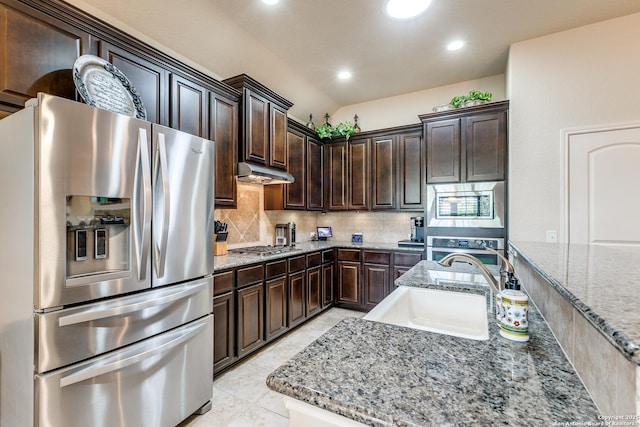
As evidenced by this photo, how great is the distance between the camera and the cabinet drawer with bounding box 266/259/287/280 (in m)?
2.83

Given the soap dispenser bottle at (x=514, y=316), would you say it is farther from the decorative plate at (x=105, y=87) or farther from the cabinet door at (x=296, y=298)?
the cabinet door at (x=296, y=298)

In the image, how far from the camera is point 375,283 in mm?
3791

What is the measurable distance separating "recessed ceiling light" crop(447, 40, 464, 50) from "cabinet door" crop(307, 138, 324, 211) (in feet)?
6.45

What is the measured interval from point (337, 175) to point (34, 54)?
3.33 meters

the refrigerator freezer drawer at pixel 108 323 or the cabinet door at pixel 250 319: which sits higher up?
the refrigerator freezer drawer at pixel 108 323

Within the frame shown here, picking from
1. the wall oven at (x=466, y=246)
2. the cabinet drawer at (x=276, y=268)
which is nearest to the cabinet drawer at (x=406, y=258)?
the wall oven at (x=466, y=246)

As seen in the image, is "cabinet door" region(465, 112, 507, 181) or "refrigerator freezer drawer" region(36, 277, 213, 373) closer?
"refrigerator freezer drawer" region(36, 277, 213, 373)

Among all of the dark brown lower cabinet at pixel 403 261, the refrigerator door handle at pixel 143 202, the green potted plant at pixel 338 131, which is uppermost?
the green potted plant at pixel 338 131

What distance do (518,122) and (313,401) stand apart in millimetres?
3442

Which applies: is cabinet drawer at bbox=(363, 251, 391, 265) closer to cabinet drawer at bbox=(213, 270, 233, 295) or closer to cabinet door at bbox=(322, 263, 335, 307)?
cabinet door at bbox=(322, 263, 335, 307)

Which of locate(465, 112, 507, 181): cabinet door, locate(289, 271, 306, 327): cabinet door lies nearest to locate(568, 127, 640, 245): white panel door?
locate(465, 112, 507, 181): cabinet door

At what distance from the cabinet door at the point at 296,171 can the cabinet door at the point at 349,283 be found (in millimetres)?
995

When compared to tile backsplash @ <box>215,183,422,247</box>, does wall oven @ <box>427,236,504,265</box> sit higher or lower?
lower

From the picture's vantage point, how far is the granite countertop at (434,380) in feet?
1.78
